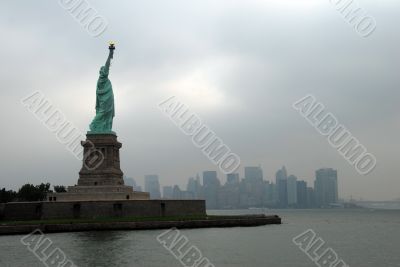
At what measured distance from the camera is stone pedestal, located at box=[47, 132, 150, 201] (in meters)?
54.7

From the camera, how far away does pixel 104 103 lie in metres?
61.6

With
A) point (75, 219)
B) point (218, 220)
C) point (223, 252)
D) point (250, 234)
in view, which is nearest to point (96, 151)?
point (75, 219)

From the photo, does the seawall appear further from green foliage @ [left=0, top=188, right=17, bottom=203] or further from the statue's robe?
green foliage @ [left=0, top=188, right=17, bottom=203]

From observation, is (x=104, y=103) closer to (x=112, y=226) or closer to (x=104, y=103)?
(x=104, y=103)

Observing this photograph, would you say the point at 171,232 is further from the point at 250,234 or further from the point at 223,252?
the point at 223,252

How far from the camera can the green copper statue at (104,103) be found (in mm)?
60375

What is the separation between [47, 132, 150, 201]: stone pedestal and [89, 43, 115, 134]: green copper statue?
123cm

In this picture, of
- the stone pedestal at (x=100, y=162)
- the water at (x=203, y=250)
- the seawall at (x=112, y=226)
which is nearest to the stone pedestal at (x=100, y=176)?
the stone pedestal at (x=100, y=162)

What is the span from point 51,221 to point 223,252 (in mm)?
20335

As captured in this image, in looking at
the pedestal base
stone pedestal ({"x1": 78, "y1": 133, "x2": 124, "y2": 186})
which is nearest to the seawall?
the pedestal base

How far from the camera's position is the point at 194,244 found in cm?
3747

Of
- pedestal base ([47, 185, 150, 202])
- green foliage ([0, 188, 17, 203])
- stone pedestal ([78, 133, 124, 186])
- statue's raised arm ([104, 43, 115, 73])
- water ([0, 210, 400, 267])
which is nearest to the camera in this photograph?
water ([0, 210, 400, 267])

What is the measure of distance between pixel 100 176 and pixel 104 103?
878 centimetres

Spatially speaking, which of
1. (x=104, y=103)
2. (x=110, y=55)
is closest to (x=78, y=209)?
(x=104, y=103)
